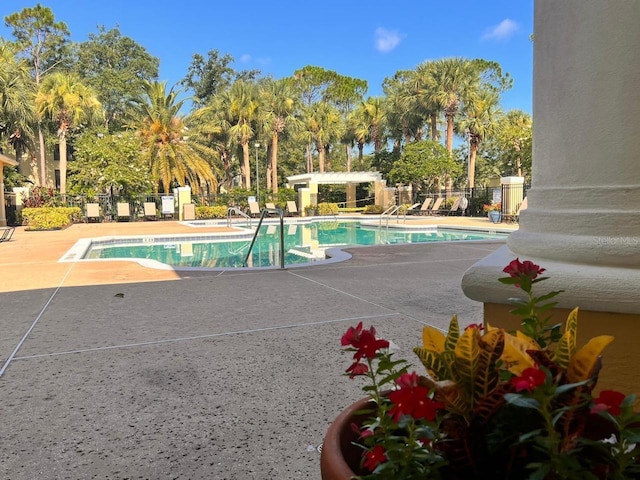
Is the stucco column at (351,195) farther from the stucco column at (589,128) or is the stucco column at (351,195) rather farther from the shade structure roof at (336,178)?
the stucco column at (589,128)

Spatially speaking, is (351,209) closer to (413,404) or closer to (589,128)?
(589,128)

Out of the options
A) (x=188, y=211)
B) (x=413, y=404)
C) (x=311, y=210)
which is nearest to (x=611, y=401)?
(x=413, y=404)

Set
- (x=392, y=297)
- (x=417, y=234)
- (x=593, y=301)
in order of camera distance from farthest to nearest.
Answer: (x=417, y=234) < (x=392, y=297) < (x=593, y=301)

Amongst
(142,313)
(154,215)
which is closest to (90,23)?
(154,215)

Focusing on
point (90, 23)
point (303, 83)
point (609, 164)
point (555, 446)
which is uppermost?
point (90, 23)

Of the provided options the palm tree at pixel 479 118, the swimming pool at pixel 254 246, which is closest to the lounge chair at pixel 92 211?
the swimming pool at pixel 254 246

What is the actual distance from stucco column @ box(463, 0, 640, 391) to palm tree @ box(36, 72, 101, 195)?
81.7 feet

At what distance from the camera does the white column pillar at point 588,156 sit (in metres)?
1.62

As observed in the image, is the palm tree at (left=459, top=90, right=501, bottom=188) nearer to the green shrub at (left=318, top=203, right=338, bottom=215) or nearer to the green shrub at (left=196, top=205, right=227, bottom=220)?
the green shrub at (left=318, top=203, right=338, bottom=215)

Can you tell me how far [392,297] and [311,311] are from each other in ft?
3.31

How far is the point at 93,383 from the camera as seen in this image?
273 centimetres

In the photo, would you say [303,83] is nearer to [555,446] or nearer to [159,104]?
[159,104]

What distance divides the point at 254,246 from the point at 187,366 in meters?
10.2

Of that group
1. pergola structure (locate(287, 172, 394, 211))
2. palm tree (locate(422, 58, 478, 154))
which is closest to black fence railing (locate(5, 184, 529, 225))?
pergola structure (locate(287, 172, 394, 211))
